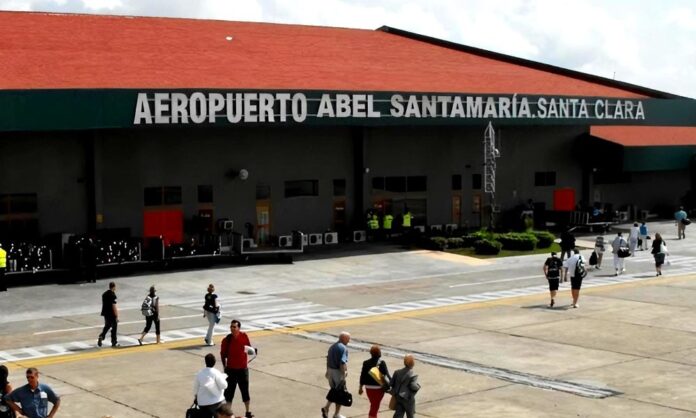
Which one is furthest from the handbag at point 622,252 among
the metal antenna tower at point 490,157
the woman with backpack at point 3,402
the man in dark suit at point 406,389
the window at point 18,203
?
the woman with backpack at point 3,402

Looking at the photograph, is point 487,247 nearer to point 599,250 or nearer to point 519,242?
point 519,242

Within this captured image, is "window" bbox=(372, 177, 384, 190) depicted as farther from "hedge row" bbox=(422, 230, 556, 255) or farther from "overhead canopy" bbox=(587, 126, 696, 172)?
"overhead canopy" bbox=(587, 126, 696, 172)

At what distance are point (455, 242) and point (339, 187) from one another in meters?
6.58

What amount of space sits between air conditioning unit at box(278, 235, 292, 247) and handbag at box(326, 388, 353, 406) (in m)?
30.3

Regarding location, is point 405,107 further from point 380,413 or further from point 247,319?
point 380,413

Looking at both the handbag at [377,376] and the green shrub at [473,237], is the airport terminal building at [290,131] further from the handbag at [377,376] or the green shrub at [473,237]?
the handbag at [377,376]

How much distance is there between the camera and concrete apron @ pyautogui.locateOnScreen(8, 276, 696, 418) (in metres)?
22.7

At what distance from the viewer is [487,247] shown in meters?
50.2

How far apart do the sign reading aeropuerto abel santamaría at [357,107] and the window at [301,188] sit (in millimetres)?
4940

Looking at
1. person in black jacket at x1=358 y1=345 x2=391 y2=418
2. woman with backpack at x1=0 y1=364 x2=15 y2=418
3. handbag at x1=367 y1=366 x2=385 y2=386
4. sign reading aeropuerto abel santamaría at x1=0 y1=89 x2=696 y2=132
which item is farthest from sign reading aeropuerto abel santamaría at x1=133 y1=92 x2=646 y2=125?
woman with backpack at x1=0 y1=364 x2=15 y2=418

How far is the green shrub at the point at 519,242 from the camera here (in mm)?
51438

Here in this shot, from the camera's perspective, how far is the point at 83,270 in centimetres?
4188

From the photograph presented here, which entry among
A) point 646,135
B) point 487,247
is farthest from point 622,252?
point 646,135

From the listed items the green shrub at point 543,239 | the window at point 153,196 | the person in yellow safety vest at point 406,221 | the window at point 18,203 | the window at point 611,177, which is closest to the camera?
the window at point 18,203
